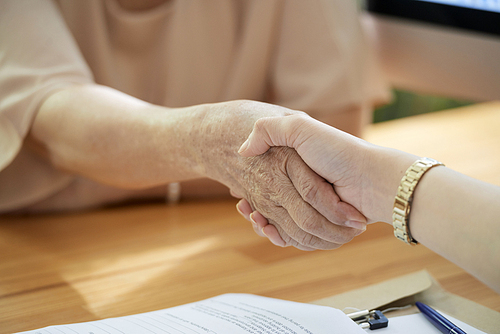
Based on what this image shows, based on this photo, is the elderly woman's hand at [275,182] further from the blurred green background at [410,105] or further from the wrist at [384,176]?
the blurred green background at [410,105]

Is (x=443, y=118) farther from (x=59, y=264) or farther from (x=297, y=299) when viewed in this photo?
(x=59, y=264)

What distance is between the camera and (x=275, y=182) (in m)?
0.58

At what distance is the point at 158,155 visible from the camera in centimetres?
70

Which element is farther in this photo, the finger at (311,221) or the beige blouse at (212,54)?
the beige blouse at (212,54)

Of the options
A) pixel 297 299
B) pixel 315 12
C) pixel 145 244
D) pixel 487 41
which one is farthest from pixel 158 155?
pixel 487 41

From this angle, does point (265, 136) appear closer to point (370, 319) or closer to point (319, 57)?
point (370, 319)

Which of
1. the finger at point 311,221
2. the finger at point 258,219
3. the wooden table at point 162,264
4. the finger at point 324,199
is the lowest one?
the wooden table at point 162,264

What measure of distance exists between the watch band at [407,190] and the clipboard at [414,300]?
0.45 ft

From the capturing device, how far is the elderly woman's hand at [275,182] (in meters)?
0.55

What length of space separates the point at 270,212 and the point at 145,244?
258 mm

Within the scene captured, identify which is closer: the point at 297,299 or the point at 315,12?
the point at 297,299

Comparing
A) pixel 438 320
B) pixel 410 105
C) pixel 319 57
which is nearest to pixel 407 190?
pixel 438 320

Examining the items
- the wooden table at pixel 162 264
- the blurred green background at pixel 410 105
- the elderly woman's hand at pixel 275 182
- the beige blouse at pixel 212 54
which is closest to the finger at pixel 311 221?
the elderly woman's hand at pixel 275 182

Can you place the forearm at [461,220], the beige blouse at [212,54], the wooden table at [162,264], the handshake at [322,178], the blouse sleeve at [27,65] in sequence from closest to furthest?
the forearm at [461,220]
the handshake at [322,178]
the wooden table at [162,264]
the blouse sleeve at [27,65]
the beige blouse at [212,54]
